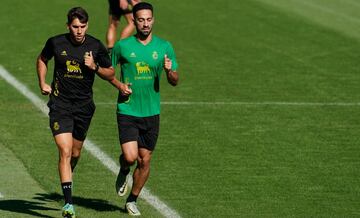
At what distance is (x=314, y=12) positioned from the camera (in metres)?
31.3

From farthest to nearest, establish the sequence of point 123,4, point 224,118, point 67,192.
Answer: point 123,4 < point 224,118 < point 67,192

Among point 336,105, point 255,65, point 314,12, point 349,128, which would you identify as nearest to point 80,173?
point 349,128

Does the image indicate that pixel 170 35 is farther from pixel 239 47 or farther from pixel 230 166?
pixel 230 166

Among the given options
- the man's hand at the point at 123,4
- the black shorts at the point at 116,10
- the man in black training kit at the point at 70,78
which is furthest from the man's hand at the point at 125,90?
the black shorts at the point at 116,10

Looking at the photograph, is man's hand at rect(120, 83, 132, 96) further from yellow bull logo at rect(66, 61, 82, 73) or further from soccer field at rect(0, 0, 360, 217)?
soccer field at rect(0, 0, 360, 217)

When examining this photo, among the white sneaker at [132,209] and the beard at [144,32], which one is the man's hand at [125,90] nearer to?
the beard at [144,32]

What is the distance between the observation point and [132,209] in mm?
14336

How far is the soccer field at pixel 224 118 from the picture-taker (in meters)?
15.3

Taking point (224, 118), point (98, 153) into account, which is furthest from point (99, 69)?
point (224, 118)

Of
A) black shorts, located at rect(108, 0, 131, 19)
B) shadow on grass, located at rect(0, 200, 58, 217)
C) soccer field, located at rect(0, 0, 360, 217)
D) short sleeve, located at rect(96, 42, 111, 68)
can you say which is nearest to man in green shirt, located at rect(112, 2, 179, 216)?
short sleeve, located at rect(96, 42, 111, 68)

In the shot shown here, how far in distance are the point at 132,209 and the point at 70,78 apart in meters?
1.63

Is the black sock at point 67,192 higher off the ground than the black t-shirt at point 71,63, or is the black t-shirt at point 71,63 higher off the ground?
the black t-shirt at point 71,63

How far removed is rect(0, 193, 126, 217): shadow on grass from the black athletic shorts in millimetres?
899

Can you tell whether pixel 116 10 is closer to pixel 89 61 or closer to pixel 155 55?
pixel 155 55
